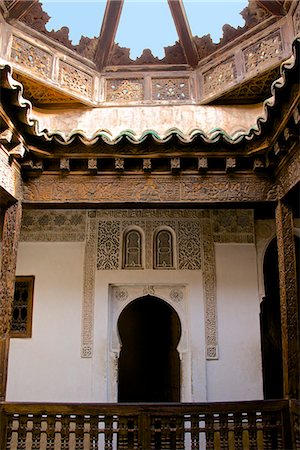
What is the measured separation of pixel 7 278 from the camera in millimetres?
4141

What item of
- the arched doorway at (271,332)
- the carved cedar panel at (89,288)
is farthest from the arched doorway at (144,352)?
the carved cedar panel at (89,288)

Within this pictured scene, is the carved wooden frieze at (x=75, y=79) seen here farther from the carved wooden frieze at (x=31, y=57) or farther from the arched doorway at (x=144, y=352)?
the arched doorway at (x=144, y=352)

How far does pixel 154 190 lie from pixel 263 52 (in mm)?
2256

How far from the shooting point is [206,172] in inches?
174

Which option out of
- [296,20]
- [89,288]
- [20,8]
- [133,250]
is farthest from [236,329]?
[20,8]

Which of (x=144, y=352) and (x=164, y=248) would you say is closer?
(x=164, y=248)

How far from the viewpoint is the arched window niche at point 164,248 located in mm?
5805

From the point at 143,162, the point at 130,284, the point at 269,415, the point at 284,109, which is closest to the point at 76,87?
the point at 143,162

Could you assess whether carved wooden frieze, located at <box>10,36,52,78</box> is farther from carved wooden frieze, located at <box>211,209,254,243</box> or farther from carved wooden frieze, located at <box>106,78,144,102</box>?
carved wooden frieze, located at <box>211,209,254,243</box>

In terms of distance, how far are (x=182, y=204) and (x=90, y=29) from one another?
274cm

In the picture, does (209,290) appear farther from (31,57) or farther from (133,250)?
(31,57)

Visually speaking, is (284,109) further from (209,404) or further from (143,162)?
(209,404)

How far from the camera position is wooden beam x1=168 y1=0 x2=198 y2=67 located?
528cm

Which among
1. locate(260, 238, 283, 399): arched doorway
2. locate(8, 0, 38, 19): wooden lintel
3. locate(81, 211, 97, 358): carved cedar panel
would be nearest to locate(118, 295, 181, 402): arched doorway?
locate(260, 238, 283, 399): arched doorway
